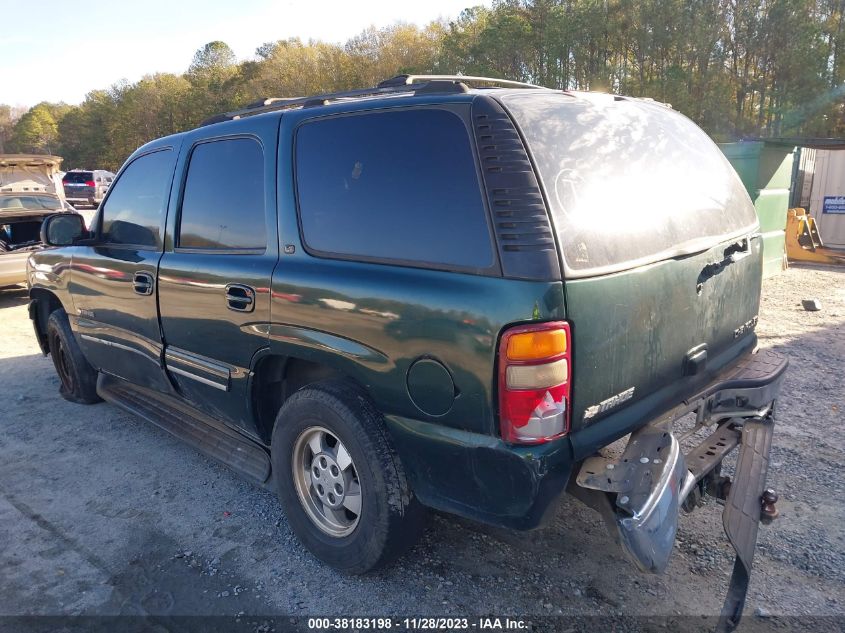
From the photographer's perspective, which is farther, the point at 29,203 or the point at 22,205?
the point at 29,203

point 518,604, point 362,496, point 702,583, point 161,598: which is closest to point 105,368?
point 161,598

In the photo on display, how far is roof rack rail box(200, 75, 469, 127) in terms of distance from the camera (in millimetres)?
2533

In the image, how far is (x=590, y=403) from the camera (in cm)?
217

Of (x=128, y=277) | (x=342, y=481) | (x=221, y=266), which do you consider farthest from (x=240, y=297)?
(x=128, y=277)

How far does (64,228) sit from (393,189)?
298 cm

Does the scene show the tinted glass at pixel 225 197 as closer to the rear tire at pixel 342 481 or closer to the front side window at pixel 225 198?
the front side window at pixel 225 198

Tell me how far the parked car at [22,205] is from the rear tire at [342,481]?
7850 millimetres

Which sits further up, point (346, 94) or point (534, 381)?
point (346, 94)

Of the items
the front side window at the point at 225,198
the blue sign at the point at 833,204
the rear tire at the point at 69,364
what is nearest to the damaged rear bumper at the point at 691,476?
the front side window at the point at 225,198

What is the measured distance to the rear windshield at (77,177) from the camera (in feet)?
94.7

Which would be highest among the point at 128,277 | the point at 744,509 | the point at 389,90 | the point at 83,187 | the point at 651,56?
the point at 651,56

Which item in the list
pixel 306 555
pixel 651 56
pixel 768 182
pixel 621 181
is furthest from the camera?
pixel 651 56

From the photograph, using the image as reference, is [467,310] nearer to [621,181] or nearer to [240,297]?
[621,181]

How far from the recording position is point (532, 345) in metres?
2.02
